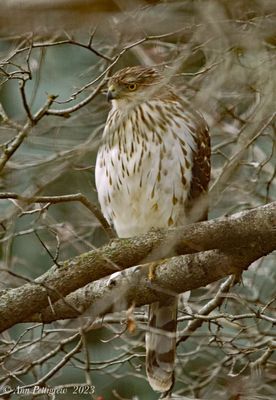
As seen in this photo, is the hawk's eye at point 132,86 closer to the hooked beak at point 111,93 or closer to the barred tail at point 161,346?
the hooked beak at point 111,93

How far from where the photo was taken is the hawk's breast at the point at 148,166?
16.7 ft

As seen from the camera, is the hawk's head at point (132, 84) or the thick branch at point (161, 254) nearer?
the thick branch at point (161, 254)

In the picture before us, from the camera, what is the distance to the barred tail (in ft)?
17.5

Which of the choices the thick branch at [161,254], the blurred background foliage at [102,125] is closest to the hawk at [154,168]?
the blurred background foliage at [102,125]

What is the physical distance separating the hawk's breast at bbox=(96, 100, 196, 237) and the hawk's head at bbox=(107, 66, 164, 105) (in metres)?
0.09

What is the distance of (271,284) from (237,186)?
Result: 0.89 m

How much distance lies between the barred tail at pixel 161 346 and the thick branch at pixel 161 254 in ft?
3.34

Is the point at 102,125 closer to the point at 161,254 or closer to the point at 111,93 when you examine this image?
the point at 111,93

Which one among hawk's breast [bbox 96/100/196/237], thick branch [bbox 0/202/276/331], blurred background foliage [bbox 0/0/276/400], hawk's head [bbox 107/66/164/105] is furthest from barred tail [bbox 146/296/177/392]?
hawk's head [bbox 107/66/164/105]

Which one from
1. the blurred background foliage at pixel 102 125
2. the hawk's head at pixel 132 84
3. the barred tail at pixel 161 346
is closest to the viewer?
the blurred background foliage at pixel 102 125

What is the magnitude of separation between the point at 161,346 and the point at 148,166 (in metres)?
1.16

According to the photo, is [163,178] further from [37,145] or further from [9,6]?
[9,6]

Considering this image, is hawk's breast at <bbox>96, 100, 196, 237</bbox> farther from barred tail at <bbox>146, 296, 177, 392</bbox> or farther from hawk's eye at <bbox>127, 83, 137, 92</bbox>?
barred tail at <bbox>146, 296, 177, 392</bbox>

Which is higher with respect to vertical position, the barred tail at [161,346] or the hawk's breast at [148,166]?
the hawk's breast at [148,166]
